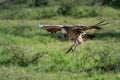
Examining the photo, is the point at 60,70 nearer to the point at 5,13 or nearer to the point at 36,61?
the point at 36,61

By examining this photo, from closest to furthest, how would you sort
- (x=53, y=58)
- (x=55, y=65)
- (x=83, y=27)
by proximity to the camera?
(x=83, y=27) → (x=55, y=65) → (x=53, y=58)

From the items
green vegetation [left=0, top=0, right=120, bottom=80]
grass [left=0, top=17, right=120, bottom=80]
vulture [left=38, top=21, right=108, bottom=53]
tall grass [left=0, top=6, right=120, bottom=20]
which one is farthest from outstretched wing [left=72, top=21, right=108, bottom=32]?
tall grass [left=0, top=6, right=120, bottom=20]

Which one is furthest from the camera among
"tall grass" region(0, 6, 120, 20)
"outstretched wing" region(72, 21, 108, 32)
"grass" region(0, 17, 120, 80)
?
"tall grass" region(0, 6, 120, 20)

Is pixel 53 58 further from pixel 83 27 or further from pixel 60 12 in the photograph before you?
pixel 60 12

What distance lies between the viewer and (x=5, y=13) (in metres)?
14.4

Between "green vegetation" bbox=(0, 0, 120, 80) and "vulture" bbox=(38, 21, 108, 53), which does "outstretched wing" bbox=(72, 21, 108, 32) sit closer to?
"vulture" bbox=(38, 21, 108, 53)

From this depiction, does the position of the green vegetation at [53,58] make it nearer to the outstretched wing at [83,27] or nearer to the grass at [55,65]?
the grass at [55,65]

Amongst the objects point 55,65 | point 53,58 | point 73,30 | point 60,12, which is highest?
point 73,30

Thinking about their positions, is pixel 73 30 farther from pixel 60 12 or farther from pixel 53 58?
pixel 60 12

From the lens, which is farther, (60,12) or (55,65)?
(60,12)

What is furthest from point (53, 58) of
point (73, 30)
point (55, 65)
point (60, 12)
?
point (60, 12)

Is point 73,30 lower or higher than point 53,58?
higher

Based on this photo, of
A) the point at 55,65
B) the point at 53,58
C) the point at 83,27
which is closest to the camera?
the point at 83,27

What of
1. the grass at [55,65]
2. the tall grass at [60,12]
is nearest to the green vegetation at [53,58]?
the grass at [55,65]
